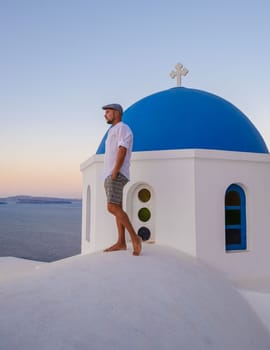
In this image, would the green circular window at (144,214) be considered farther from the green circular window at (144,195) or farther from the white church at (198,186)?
the green circular window at (144,195)

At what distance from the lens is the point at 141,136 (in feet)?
22.1

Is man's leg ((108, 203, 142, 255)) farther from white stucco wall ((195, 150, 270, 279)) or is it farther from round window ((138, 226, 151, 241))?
round window ((138, 226, 151, 241))

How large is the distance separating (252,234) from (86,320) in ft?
14.7

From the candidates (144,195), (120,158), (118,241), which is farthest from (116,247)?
(144,195)

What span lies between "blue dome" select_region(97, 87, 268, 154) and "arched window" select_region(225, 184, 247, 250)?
89cm

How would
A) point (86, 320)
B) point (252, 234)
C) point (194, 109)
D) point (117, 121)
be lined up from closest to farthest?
point (86, 320) < point (117, 121) < point (252, 234) < point (194, 109)

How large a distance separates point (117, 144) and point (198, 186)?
1.83 meters

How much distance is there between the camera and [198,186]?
591 centimetres

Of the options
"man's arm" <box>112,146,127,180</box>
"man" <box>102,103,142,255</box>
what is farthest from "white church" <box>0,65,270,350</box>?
"man's arm" <box>112,146,127,180</box>

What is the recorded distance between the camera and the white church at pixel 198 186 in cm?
593

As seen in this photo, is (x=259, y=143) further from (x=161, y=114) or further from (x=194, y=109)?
(x=161, y=114)

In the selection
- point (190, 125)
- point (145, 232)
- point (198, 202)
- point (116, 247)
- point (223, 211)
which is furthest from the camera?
point (190, 125)

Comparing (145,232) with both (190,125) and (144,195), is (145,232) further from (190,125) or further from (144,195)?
(190,125)

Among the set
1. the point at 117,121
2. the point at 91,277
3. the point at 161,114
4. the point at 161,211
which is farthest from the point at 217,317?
the point at 161,114
